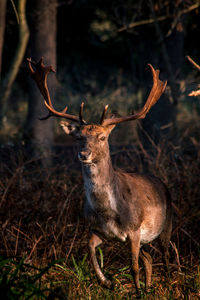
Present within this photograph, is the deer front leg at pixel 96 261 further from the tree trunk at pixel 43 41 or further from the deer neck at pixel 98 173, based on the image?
the tree trunk at pixel 43 41

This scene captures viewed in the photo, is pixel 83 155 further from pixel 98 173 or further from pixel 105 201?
pixel 105 201

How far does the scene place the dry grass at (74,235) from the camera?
4785 millimetres

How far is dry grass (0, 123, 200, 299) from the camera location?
188 inches

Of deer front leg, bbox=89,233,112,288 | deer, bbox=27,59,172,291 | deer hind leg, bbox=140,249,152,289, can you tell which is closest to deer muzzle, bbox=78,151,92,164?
→ deer, bbox=27,59,172,291

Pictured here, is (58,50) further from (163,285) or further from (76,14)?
(163,285)

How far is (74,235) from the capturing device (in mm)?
5859

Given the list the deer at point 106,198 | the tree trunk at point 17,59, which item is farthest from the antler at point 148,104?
the tree trunk at point 17,59

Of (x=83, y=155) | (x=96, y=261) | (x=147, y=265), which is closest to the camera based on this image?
(x=83, y=155)

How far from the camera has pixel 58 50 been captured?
18.6 m

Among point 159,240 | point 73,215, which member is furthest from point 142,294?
point 73,215

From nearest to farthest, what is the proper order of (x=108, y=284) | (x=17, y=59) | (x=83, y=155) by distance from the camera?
(x=83, y=155) < (x=108, y=284) < (x=17, y=59)

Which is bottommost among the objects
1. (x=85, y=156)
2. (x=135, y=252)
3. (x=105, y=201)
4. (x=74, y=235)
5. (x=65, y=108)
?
(x=74, y=235)

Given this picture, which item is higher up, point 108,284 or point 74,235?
point 74,235

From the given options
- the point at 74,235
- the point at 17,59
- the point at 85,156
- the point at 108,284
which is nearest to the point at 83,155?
the point at 85,156
